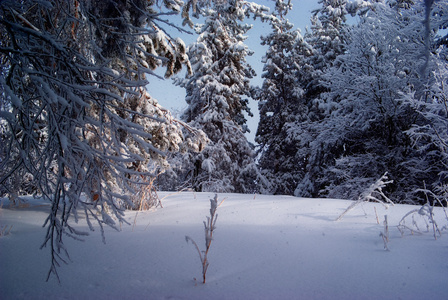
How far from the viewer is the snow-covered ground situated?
1470 millimetres

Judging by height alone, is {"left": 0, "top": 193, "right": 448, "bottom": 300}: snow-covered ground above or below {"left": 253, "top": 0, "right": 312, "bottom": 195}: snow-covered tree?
below

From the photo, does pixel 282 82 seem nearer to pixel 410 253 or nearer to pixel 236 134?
pixel 236 134

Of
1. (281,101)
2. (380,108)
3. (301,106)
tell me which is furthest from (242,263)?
(281,101)

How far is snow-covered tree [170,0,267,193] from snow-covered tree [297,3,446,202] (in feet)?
16.4

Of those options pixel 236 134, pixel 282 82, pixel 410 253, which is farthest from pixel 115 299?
pixel 282 82

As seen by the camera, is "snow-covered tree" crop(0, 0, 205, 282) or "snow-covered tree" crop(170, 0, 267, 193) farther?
"snow-covered tree" crop(170, 0, 267, 193)

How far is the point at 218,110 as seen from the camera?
14703 mm

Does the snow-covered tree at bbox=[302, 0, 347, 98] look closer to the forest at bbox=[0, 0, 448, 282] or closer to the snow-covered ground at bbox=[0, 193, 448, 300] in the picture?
the forest at bbox=[0, 0, 448, 282]

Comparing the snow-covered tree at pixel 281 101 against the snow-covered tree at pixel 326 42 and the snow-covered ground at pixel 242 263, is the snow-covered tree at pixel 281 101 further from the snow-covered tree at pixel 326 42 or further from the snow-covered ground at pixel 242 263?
the snow-covered ground at pixel 242 263

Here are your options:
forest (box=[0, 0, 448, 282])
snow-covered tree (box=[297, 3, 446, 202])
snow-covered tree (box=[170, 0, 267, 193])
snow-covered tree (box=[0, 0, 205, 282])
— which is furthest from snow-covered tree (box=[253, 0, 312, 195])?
snow-covered tree (box=[0, 0, 205, 282])

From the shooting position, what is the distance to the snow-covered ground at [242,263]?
4.82ft

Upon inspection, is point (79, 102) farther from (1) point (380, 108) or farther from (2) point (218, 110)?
(2) point (218, 110)

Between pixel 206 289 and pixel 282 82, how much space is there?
17745mm

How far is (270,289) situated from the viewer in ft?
4.92
